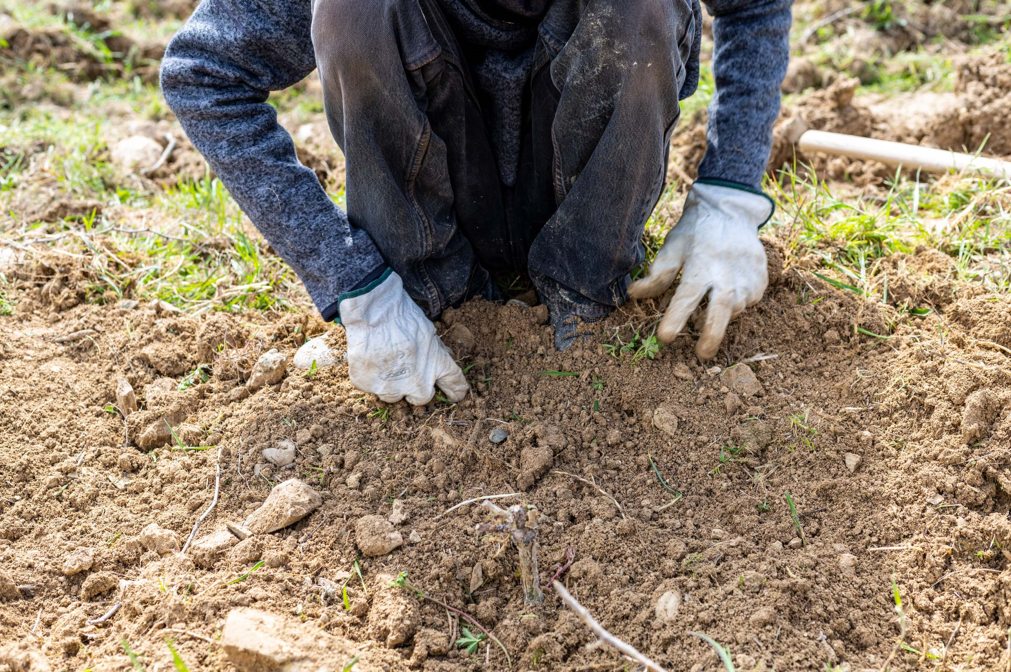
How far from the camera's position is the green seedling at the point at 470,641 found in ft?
4.17

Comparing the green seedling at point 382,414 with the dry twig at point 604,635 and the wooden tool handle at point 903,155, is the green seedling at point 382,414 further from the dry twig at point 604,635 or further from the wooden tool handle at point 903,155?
the wooden tool handle at point 903,155

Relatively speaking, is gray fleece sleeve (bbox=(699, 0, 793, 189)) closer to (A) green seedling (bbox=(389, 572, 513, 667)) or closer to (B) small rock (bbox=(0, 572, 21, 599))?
(A) green seedling (bbox=(389, 572, 513, 667))

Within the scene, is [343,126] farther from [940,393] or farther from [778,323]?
[940,393]

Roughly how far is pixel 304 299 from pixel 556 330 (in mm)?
706

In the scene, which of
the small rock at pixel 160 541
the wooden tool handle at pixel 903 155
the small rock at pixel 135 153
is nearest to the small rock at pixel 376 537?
the small rock at pixel 160 541

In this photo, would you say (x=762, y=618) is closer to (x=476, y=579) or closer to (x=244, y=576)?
(x=476, y=579)

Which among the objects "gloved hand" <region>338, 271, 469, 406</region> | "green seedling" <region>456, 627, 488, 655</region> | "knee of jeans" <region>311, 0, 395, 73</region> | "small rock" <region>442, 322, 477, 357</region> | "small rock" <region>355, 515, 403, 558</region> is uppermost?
"knee of jeans" <region>311, 0, 395, 73</region>

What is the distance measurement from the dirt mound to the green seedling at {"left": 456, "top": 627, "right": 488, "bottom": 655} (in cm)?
2

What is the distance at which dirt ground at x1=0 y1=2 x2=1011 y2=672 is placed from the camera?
1264 mm

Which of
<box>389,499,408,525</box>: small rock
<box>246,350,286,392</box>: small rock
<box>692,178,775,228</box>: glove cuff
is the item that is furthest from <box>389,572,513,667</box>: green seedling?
<box>692,178,775,228</box>: glove cuff

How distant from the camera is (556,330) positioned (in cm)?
177

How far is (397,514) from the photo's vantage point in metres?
1.45

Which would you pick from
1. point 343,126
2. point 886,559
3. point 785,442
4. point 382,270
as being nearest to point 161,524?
point 382,270

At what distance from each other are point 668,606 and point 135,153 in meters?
2.38
